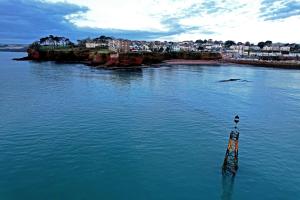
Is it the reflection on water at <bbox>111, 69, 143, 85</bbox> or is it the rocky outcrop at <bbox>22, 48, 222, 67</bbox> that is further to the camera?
the rocky outcrop at <bbox>22, 48, 222, 67</bbox>

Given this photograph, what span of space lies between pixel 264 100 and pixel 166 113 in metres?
23.3

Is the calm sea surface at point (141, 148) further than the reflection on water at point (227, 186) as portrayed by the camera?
Yes

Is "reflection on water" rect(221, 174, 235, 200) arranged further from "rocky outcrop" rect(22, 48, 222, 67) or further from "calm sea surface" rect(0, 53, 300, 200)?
"rocky outcrop" rect(22, 48, 222, 67)

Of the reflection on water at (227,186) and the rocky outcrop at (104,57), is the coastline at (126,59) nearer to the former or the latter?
the rocky outcrop at (104,57)

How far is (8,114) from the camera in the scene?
37.4 meters

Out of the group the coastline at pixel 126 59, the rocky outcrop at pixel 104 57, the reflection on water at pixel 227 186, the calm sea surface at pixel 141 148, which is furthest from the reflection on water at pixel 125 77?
the reflection on water at pixel 227 186

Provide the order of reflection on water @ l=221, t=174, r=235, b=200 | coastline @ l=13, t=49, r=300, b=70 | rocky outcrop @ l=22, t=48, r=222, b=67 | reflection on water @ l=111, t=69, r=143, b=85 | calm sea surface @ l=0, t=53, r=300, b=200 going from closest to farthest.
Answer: reflection on water @ l=221, t=174, r=235, b=200 → calm sea surface @ l=0, t=53, r=300, b=200 → reflection on water @ l=111, t=69, r=143, b=85 → coastline @ l=13, t=49, r=300, b=70 → rocky outcrop @ l=22, t=48, r=222, b=67

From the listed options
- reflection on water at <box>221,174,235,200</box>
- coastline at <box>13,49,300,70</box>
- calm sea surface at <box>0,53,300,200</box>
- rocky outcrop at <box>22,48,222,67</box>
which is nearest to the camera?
reflection on water at <box>221,174,235,200</box>

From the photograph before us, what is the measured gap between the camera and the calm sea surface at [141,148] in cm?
2064

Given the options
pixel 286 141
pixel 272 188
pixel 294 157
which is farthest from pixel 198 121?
pixel 272 188

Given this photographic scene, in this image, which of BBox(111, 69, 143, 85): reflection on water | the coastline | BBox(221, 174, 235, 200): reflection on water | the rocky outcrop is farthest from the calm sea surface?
the rocky outcrop

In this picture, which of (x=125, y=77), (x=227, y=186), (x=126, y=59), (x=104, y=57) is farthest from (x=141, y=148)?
(x=104, y=57)

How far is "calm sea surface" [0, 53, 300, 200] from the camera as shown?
20641mm

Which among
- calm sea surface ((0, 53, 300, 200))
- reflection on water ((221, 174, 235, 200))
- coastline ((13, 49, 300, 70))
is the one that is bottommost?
reflection on water ((221, 174, 235, 200))
